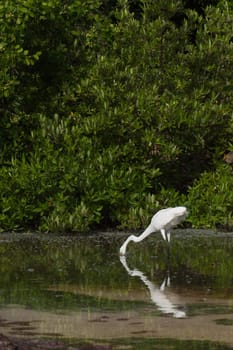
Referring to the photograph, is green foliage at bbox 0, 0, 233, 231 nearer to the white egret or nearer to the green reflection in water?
the green reflection in water

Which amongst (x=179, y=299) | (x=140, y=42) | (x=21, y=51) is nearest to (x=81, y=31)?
(x=140, y=42)

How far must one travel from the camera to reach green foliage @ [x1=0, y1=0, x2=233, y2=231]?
15.1m

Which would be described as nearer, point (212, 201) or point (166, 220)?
point (166, 220)

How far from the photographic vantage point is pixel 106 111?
612 inches

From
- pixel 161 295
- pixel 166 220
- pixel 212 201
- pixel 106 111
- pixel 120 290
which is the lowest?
pixel 212 201

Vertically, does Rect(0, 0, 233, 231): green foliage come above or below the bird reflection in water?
Answer: below

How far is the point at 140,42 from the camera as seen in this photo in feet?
55.7

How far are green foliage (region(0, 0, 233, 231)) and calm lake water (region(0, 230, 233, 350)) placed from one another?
766 mm

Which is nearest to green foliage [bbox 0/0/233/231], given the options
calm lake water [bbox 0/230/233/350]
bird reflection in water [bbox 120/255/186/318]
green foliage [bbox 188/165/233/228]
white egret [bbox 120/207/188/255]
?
green foliage [bbox 188/165/233/228]

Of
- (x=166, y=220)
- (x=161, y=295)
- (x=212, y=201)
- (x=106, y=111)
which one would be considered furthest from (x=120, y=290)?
(x=106, y=111)

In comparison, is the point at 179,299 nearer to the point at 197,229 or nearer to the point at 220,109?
the point at 197,229

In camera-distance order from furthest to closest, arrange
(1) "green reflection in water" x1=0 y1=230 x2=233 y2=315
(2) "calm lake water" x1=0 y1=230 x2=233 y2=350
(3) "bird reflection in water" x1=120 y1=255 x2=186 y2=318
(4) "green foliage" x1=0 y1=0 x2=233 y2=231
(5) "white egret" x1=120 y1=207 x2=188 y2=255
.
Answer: (4) "green foliage" x1=0 y1=0 x2=233 y2=231, (5) "white egret" x1=120 y1=207 x2=188 y2=255, (1) "green reflection in water" x1=0 y1=230 x2=233 y2=315, (3) "bird reflection in water" x1=120 y1=255 x2=186 y2=318, (2) "calm lake water" x1=0 y1=230 x2=233 y2=350

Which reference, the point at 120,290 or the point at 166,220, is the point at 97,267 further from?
the point at 120,290

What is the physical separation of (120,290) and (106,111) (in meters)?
5.74
